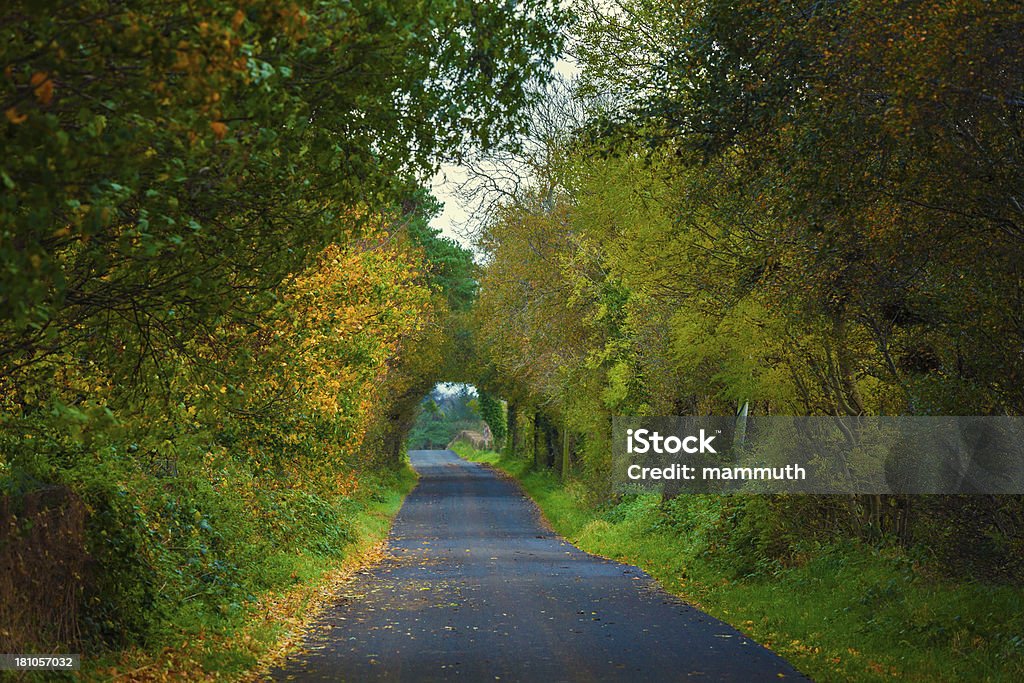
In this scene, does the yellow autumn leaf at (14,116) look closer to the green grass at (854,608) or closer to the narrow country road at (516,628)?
the narrow country road at (516,628)

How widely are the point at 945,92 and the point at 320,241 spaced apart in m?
5.26

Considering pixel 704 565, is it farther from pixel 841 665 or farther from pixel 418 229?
pixel 418 229

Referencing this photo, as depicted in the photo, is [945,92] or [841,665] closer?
[945,92]

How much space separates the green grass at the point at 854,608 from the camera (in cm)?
1318

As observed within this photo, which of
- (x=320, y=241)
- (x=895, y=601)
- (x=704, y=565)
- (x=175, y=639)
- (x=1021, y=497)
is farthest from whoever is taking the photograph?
(x=704, y=565)

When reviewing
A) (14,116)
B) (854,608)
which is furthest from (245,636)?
(14,116)

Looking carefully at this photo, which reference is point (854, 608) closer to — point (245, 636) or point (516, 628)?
point (516, 628)

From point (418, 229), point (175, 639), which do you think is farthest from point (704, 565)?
point (418, 229)

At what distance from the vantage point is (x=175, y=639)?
44.4 feet

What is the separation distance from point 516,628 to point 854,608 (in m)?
4.44

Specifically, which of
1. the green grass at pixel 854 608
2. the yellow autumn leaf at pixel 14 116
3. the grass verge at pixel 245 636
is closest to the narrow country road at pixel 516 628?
the grass verge at pixel 245 636

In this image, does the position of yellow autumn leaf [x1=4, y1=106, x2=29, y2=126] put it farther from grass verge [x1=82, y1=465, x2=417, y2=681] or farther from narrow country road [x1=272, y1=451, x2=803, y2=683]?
narrow country road [x1=272, y1=451, x2=803, y2=683]

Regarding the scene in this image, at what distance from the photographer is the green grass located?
1318cm

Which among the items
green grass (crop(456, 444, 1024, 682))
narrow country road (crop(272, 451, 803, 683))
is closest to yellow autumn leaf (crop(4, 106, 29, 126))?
narrow country road (crop(272, 451, 803, 683))
